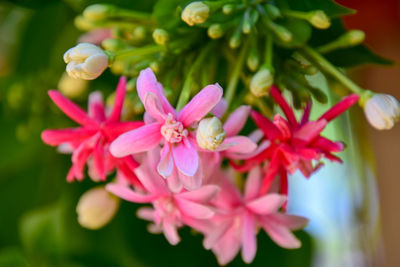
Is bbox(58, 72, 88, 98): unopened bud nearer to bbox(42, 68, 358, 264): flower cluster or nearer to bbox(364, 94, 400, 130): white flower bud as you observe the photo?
bbox(42, 68, 358, 264): flower cluster

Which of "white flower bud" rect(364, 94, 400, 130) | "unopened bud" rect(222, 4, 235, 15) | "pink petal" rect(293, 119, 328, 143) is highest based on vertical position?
"unopened bud" rect(222, 4, 235, 15)

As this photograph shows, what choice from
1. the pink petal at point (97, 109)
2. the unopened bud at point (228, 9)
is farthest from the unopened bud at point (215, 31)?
the pink petal at point (97, 109)

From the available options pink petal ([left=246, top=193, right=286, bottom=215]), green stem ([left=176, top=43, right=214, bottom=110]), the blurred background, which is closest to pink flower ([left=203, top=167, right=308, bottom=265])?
pink petal ([left=246, top=193, right=286, bottom=215])

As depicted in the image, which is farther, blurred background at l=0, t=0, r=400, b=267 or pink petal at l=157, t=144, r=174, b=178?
blurred background at l=0, t=0, r=400, b=267

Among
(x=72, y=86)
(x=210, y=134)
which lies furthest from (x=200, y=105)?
(x=72, y=86)

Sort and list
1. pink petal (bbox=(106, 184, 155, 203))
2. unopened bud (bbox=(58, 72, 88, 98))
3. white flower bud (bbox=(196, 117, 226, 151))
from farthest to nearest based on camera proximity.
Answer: unopened bud (bbox=(58, 72, 88, 98)) < pink petal (bbox=(106, 184, 155, 203)) < white flower bud (bbox=(196, 117, 226, 151))

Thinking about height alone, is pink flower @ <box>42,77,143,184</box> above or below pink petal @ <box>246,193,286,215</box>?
above

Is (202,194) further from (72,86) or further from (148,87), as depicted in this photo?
(72,86)

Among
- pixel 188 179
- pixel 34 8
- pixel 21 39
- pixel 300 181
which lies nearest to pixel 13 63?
pixel 21 39
